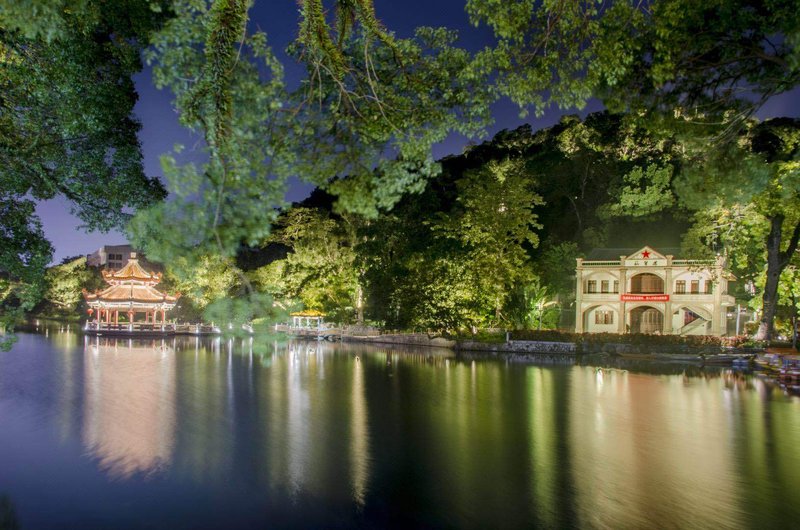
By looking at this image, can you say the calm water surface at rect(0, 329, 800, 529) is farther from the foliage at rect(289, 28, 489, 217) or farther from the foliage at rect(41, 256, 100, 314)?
the foliage at rect(41, 256, 100, 314)

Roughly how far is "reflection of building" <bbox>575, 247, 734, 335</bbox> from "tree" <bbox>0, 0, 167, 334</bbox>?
30659 millimetres

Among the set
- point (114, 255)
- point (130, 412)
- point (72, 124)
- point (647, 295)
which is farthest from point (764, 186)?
point (114, 255)

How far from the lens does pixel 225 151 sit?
4.73 m

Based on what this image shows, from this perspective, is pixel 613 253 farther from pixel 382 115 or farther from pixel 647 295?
pixel 382 115

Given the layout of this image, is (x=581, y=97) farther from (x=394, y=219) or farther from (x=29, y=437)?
(x=394, y=219)

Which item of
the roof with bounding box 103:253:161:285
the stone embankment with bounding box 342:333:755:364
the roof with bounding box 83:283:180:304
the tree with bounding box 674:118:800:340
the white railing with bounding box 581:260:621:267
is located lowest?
the stone embankment with bounding box 342:333:755:364

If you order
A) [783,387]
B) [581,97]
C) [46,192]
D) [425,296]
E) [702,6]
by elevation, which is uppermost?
[702,6]

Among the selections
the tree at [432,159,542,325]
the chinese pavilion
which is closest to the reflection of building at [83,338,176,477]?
the chinese pavilion

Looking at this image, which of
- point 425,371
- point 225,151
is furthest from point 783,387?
point 225,151

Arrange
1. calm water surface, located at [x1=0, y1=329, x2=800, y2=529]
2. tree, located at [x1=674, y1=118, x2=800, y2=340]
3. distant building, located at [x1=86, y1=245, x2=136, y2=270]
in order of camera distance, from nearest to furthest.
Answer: calm water surface, located at [x1=0, y1=329, x2=800, y2=529] < tree, located at [x1=674, y1=118, x2=800, y2=340] < distant building, located at [x1=86, y1=245, x2=136, y2=270]

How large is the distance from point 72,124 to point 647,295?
33.5 meters

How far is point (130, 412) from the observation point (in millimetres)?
15602

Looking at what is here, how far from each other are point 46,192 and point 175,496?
5.02 meters

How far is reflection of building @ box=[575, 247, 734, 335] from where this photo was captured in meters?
34.2
